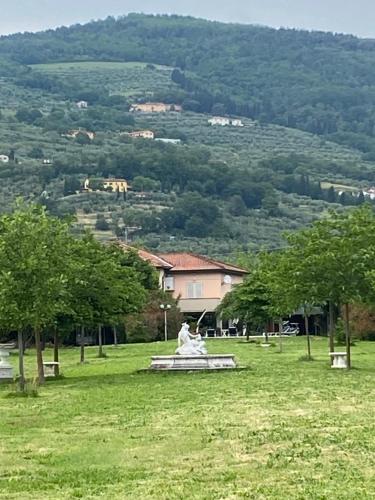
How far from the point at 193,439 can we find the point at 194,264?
70.3m

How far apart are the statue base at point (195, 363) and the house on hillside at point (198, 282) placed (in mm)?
51130

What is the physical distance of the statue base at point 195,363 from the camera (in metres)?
33.8

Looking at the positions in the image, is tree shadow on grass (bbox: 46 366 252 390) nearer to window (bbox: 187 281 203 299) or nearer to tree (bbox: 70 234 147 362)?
tree (bbox: 70 234 147 362)

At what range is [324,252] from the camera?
34.4m

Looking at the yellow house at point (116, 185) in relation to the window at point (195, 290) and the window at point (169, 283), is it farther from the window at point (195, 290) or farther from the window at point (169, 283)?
the window at point (169, 283)

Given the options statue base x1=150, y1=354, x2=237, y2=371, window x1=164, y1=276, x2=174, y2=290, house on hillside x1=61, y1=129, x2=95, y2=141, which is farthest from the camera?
house on hillside x1=61, y1=129, x2=95, y2=141

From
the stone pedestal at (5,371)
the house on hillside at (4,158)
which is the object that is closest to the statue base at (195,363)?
the stone pedestal at (5,371)

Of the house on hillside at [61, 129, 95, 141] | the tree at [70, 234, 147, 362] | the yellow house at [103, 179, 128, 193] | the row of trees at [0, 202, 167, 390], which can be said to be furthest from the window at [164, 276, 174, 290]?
the house on hillside at [61, 129, 95, 141]

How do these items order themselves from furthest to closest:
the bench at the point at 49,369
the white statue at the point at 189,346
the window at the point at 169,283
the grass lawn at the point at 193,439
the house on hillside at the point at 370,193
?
the house on hillside at the point at 370,193 → the window at the point at 169,283 → the bench at the point at 49,369 → the white statue at the point at 189,346 → the grass lawn at the point at 193,439

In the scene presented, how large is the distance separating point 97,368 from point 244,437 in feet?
71.0

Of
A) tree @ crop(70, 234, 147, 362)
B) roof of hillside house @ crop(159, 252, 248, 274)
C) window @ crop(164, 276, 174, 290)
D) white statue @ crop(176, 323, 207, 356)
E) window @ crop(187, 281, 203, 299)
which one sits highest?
roof of hillside house @ crop(159, 252, 248, 274)

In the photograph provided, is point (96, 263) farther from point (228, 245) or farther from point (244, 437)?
point (228, 245)

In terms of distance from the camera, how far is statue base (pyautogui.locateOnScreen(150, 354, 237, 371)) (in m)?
33.8

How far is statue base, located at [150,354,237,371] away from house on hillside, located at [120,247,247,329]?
51.1 m
